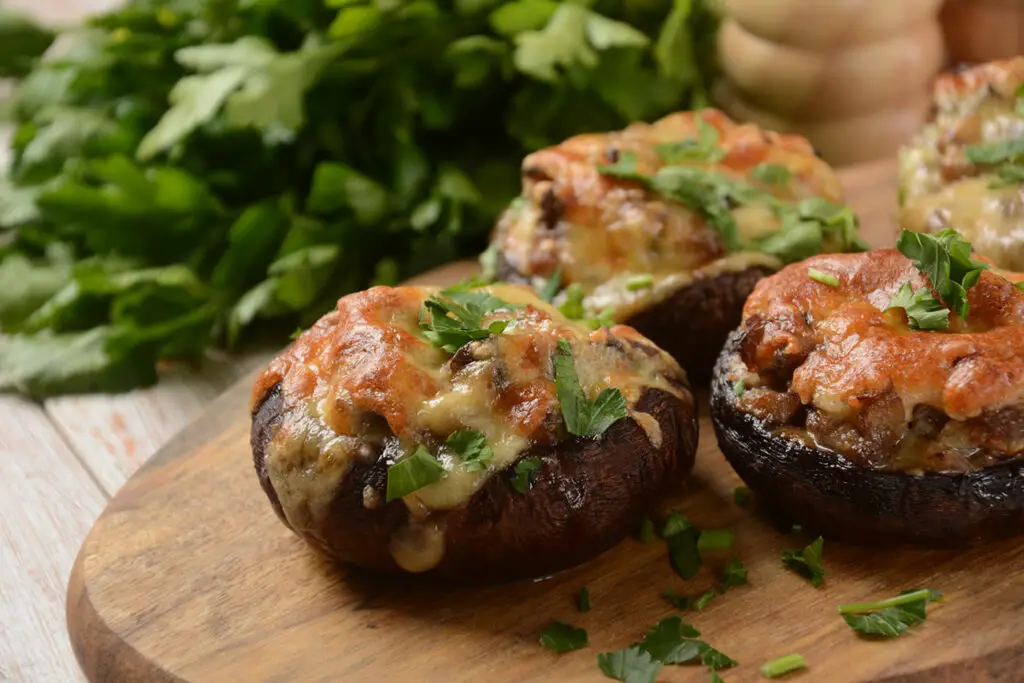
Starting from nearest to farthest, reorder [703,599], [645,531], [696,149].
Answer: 1. [703,599]
2. [645,531]
3. [696,149]

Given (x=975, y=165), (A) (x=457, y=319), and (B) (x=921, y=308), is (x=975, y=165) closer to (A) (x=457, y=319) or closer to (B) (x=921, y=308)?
(B) (x=921, y=308)

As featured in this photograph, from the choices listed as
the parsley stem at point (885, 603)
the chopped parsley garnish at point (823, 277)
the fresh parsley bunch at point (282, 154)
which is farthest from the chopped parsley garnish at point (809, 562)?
the fresh parsley bunch at point (282, 154)

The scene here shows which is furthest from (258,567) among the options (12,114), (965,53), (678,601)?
(965,53)

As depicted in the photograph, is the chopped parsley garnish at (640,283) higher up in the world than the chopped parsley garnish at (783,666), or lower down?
higher up

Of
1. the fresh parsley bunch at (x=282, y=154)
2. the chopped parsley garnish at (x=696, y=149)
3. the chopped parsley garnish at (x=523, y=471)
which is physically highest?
the chopped parsley garnish at (x=696, y=149)

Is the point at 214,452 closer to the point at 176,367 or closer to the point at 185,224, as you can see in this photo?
the point at 176,367

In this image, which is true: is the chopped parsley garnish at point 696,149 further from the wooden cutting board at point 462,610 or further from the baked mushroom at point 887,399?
the wooden cutting board at point 462,610

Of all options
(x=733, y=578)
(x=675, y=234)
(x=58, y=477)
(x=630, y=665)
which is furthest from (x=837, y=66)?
(x=58, y=477)
